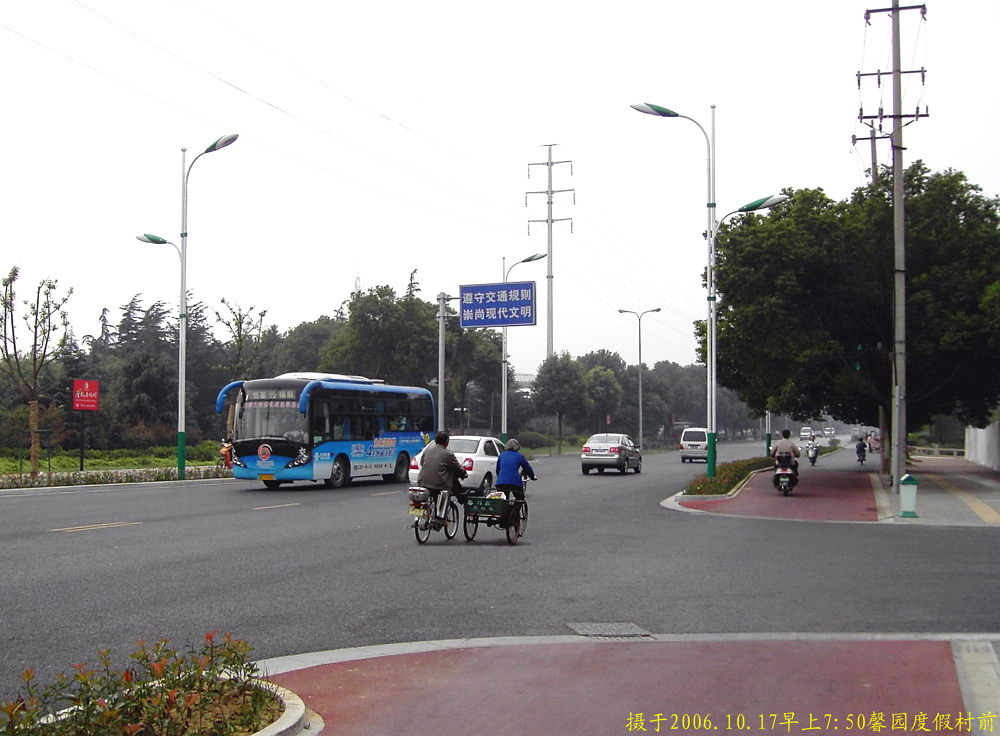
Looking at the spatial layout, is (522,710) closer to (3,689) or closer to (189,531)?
(3,689)

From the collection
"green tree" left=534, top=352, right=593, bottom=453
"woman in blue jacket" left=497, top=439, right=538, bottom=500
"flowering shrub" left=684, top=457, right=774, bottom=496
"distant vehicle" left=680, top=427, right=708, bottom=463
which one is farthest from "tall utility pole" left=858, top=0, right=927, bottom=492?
"green tree" left=534, top=352, right=593, bottom=453

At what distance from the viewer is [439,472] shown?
15.3 meters

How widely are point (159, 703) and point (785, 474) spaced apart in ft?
76.1

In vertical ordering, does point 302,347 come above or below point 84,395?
above

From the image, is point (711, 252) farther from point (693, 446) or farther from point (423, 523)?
point (693, 446)

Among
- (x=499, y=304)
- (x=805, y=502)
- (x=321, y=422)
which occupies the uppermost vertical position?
(x=499, y=304)

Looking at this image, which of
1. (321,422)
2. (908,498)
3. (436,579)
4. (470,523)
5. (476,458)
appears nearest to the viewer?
(436,579)

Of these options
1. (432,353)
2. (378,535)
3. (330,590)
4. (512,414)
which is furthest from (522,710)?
(512,414)

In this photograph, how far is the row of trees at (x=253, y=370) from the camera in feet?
140

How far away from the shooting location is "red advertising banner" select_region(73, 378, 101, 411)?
31203 mm

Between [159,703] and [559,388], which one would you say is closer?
[159,703]

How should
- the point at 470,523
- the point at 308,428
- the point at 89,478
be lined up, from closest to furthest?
the point at 470,523 < the point at 308,428 < the point at 89,478

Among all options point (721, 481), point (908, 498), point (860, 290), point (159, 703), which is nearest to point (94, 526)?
point (159, 703)

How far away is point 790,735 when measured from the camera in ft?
19.3
